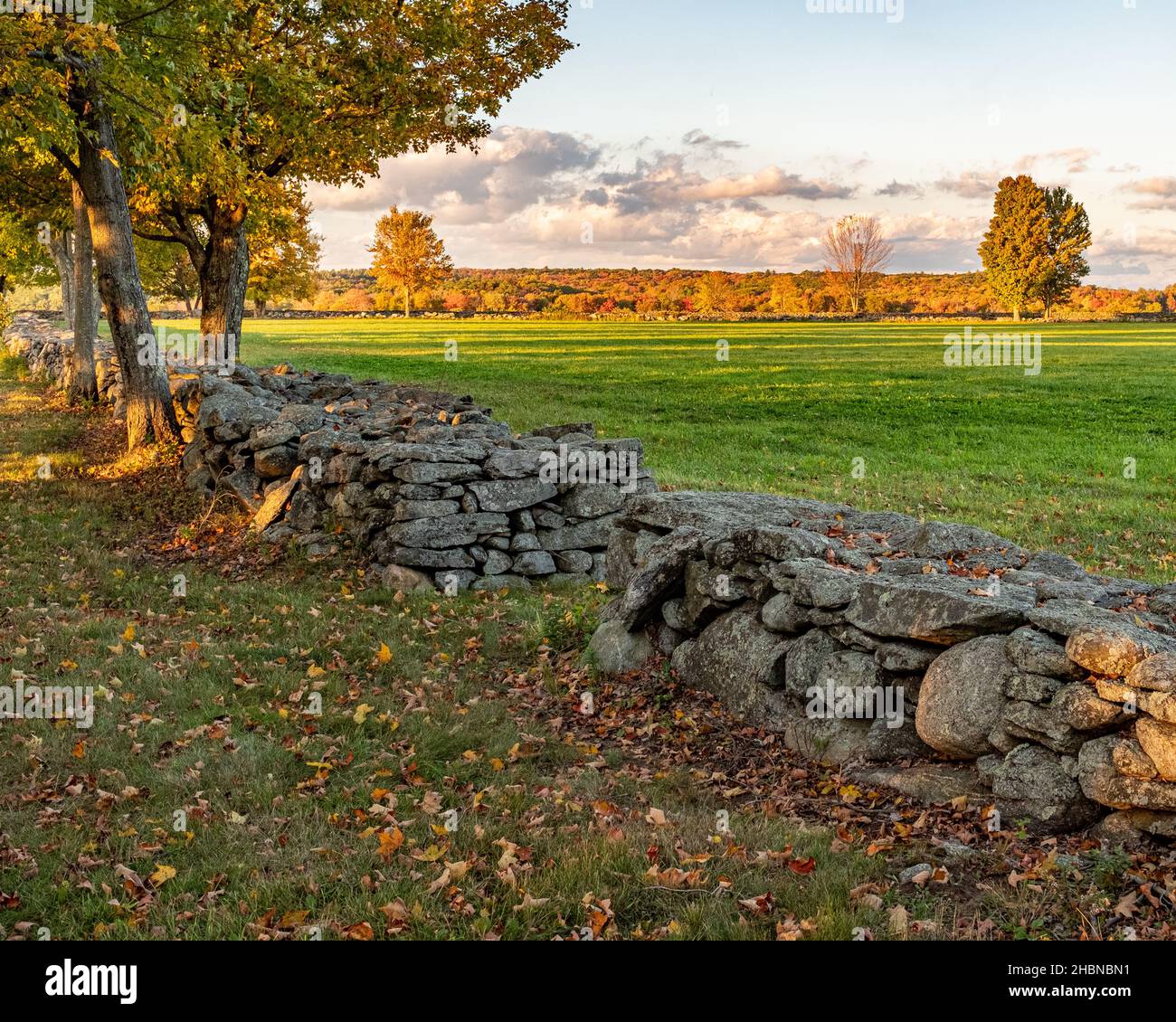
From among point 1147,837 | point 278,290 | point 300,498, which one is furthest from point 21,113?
point 278,290

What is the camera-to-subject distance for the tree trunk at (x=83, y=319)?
25016 millimetres

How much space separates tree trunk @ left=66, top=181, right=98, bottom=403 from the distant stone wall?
13715 mm

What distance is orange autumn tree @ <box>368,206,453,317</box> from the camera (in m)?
79.2

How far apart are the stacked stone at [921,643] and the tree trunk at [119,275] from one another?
40.4ft

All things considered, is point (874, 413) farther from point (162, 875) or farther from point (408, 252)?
point (408, 252)

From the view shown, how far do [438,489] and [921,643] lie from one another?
6882mm

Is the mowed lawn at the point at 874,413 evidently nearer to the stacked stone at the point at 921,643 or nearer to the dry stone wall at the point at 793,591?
the dry stone wall at the point at 793,591

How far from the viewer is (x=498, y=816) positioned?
6152 mm

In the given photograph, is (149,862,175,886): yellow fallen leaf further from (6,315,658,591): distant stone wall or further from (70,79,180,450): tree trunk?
(70,79,180,450): tree trunk

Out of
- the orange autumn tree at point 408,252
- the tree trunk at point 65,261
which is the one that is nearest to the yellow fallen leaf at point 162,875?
the tree trunk at point 65,261

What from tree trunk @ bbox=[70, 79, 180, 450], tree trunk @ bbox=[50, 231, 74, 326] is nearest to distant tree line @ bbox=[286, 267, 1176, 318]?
tree trunk @ bbox=[50, 231, 74, 326]

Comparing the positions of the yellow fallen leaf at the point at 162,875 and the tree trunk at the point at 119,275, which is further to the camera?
the tree trunk at the point at 119,275

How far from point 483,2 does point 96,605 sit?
51.0 feet
